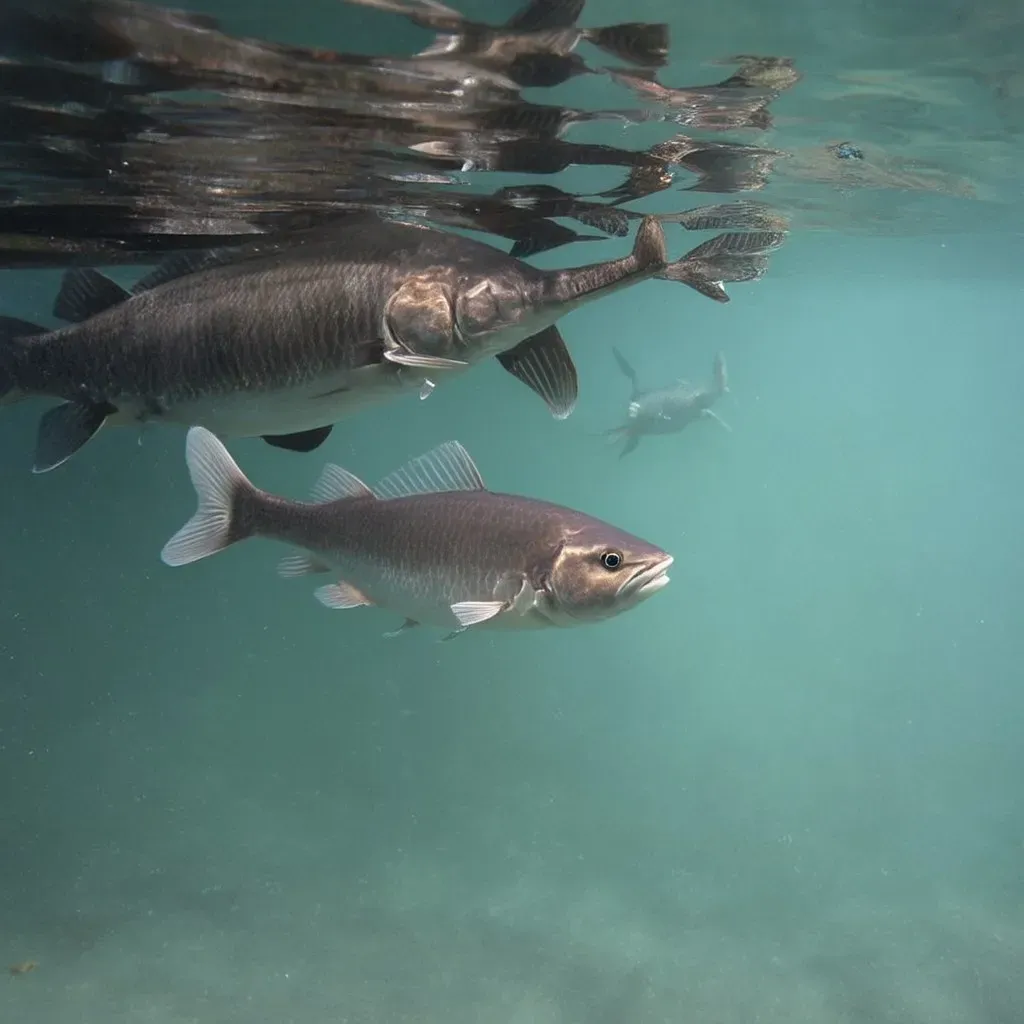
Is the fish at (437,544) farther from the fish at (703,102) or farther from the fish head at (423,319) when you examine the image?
the fish at (703,102)

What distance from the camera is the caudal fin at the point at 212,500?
473 cm

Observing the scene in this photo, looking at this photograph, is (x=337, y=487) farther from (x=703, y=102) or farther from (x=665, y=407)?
(x=665, y=407)

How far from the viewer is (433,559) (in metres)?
4.71

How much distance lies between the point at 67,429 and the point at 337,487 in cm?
158

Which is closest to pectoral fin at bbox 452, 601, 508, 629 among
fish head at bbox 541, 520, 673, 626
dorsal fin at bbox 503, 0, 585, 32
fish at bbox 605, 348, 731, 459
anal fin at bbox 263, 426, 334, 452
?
fish head at bbox 541, 520, 673, 626

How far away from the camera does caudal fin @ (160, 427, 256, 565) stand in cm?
473

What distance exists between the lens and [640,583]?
4.25m

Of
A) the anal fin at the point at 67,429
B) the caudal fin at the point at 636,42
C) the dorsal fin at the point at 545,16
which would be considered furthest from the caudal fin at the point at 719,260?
the caudal fin at the point at 636,42

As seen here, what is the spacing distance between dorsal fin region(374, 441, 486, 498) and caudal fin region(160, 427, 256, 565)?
818mm

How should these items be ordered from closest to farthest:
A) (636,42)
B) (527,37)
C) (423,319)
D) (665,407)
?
(423,319), (527,37), (636,42), (665,407)

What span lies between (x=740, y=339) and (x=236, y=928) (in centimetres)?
5209

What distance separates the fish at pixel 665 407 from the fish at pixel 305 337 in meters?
14.9

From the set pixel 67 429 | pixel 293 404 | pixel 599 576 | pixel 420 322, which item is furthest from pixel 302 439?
pixel 599 576

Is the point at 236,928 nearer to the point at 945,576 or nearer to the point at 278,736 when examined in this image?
the point at 278,736
